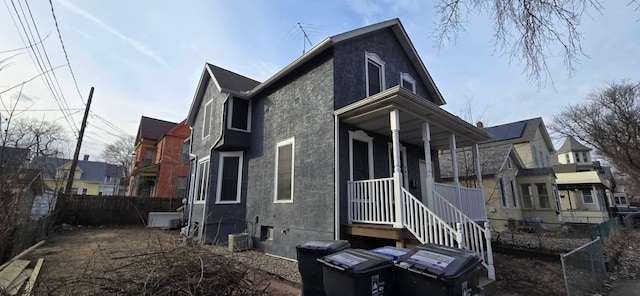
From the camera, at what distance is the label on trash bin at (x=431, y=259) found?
7.90 feet

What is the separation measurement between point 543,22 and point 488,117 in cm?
1465

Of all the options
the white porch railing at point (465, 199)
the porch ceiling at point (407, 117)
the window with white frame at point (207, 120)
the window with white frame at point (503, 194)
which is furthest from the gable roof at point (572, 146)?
the window with white frame at point (207, 120)

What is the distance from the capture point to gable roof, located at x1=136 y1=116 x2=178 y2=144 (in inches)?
970

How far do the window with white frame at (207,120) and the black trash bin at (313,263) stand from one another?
29.0 ft

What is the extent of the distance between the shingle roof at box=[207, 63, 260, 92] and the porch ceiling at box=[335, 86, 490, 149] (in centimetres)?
557

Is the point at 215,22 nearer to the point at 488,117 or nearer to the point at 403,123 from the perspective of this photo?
the point at 403,123

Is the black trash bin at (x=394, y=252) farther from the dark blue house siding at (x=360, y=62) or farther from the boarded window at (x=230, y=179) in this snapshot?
the boarded window at (x=230, y=179)

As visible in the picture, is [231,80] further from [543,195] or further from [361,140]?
[543,195]

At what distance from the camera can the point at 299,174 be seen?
24.4 ft

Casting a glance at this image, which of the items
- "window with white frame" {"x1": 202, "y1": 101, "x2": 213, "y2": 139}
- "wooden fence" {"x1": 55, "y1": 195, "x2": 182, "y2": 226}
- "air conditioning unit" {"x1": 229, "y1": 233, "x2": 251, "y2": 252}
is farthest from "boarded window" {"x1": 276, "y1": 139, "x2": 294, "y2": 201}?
"wooden fence" {"x1": 55, "y1": 195, "x2": 182, "y2": 226}

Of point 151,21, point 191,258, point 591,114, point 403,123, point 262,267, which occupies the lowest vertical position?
point 262,267

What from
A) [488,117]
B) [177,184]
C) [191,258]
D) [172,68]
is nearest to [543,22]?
[191,258]

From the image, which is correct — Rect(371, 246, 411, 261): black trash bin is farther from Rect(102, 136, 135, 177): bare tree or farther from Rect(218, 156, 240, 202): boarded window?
Rect(102, 136, 135, 177): bare tree

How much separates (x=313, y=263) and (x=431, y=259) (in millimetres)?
1453
